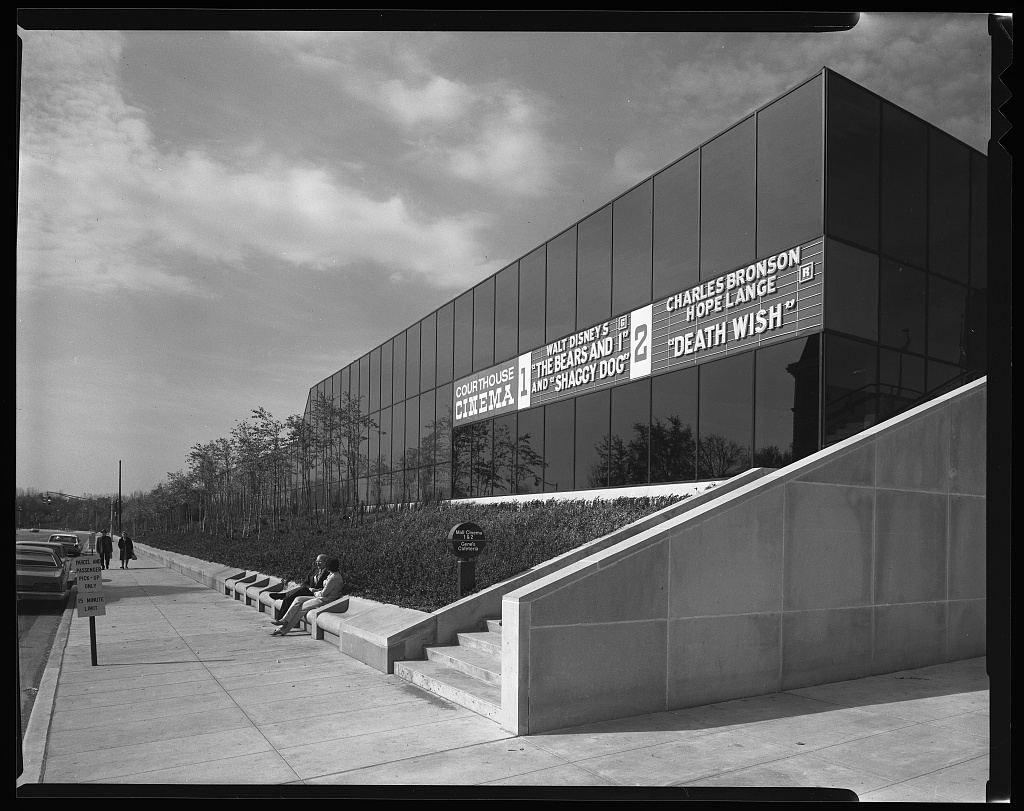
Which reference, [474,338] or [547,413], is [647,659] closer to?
[547,413]

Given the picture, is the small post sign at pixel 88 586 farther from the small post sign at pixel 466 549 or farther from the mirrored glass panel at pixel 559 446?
the mirrored glass panel at pixel 559 446

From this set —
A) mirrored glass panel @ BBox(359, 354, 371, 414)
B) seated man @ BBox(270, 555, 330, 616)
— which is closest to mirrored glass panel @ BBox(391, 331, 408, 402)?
mirrored glass panel @ BBox(359, 354, 371, 414)

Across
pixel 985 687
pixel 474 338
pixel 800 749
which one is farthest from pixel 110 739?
pixel 474 338

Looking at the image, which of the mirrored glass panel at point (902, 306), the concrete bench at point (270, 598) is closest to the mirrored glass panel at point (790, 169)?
the mirrored glass panel at point (902, 306)

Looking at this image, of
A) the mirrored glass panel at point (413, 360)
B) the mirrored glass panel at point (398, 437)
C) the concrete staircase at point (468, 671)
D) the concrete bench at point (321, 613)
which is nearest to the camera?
the concrete staircase at point (468, 671)

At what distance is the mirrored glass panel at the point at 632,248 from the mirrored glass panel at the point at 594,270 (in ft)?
0.87

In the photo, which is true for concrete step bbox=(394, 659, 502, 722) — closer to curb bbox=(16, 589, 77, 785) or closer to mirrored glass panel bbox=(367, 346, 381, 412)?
curb bbox=(16, 589, 77, 785)

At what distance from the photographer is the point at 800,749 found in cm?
658

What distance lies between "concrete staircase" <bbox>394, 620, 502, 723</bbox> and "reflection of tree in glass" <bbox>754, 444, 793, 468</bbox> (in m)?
6.93

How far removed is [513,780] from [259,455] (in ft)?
134

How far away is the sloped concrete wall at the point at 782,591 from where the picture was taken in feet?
24.0

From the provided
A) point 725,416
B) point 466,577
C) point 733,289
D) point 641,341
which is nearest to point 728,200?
point 733,289

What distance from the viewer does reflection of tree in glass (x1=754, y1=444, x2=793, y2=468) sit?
14.4 metres

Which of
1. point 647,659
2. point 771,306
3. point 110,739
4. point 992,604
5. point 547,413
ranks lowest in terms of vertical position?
point 110,739
